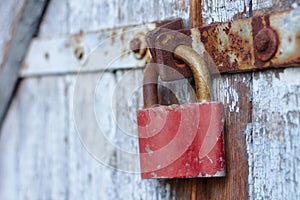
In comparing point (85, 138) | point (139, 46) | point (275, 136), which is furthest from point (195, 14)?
point (85, 138)

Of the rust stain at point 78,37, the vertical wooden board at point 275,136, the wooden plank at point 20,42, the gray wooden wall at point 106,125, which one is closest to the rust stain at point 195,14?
the gray wooden wall at point 106,125

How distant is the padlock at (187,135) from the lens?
71 centimetres

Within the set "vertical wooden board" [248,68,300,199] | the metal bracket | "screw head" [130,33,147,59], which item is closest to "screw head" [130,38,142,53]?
"screw head" [130,33,147,59]

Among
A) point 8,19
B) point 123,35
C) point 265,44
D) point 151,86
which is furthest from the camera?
point 8,19

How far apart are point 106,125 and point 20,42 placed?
276mm

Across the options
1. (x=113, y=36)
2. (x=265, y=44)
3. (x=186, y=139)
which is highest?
(x=113, y=36)

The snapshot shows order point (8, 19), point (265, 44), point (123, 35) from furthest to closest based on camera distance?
point (8, 19) < point (123, 35) < point (265, 44)

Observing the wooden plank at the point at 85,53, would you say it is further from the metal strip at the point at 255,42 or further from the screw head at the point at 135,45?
the metal strip at the point at 255,42

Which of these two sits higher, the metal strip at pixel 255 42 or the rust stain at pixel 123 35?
the rust stain at pixel 123 35

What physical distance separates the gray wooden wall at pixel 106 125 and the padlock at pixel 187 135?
0.05 m

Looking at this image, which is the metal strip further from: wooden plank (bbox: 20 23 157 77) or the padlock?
wooden plank (bbox: 20 23 157 77)

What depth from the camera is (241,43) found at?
71 centimetres

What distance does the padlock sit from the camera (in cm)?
71

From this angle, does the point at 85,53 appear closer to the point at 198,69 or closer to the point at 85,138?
the point at 85,138
